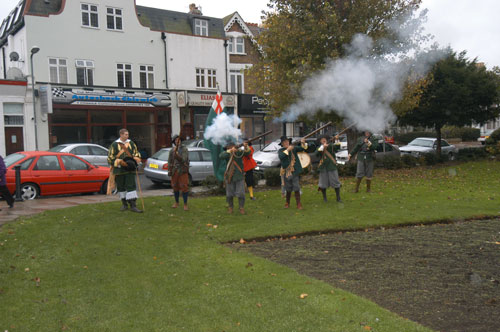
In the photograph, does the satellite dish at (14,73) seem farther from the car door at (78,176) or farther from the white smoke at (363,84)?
the white smoke at (363,84)

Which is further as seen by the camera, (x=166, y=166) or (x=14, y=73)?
(x=14, y=73)

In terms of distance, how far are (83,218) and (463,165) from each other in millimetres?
19949

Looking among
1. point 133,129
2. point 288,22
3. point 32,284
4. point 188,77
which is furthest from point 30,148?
point 32,284

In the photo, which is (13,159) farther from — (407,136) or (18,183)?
(407,136)

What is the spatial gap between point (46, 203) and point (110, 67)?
17.4 metres

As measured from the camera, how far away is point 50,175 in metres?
14.4

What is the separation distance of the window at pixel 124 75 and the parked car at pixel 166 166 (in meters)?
12.8

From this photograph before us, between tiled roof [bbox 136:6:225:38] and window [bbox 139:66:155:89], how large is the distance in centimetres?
282

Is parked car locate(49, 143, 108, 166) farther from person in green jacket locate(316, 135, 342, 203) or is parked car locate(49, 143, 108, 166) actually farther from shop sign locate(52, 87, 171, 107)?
person in green jacket locate(316, 135, 342, 203)

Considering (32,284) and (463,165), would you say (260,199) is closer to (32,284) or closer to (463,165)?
(32,284)

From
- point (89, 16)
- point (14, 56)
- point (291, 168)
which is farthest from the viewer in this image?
point (89, 16)

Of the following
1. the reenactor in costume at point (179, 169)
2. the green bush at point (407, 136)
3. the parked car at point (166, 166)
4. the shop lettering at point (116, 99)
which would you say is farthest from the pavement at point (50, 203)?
the green bush at point (407, 136)

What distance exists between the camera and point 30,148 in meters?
26.0

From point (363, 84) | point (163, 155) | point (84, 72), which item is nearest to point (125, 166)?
point (163, 155)
